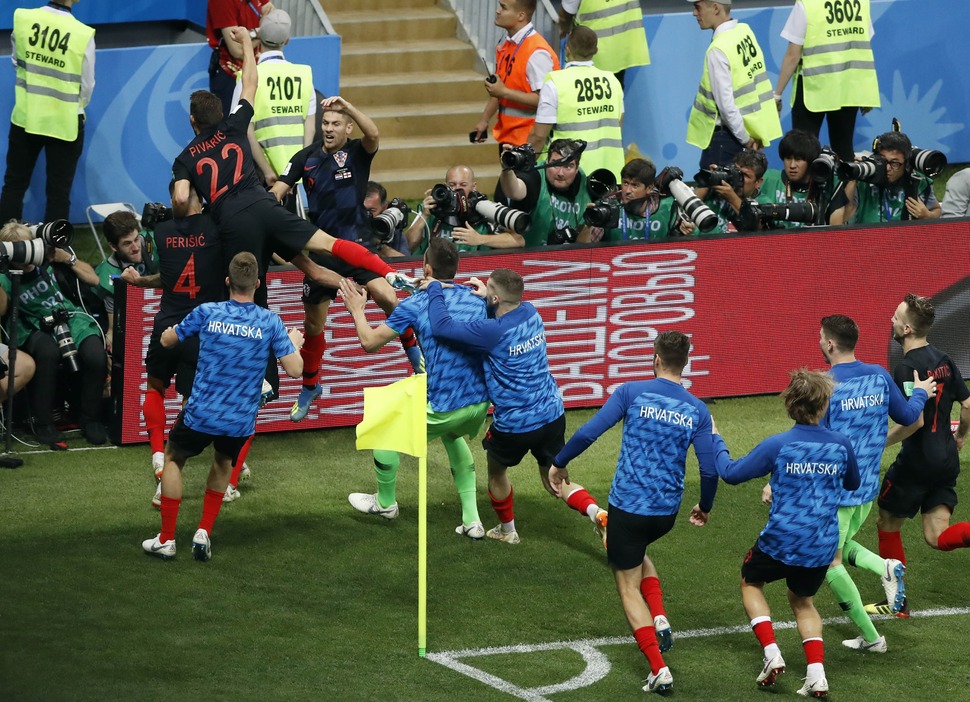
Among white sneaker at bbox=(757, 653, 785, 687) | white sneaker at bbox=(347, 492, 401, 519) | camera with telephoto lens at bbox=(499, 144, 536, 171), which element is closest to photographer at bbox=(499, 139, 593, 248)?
camera with telephoto lens at bbox=(499, 144, 536, 171)

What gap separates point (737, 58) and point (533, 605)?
6.40m

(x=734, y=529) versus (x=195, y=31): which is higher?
(x=195, y=31)

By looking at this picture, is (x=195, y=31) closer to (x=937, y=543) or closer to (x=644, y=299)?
(x=644, y=299)

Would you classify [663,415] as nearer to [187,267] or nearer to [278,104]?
[187,267]

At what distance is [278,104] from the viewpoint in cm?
1309

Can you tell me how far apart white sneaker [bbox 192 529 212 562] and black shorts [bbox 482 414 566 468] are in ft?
5.61

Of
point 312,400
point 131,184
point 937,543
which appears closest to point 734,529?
point 937,543

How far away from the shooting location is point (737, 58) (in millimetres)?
13562

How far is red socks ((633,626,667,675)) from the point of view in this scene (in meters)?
7.62

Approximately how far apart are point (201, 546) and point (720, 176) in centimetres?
519

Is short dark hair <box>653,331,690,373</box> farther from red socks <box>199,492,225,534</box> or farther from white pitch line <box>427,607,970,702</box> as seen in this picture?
red socks <box>199,492,225,534</box>

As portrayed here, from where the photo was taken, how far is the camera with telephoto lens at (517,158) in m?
11.2

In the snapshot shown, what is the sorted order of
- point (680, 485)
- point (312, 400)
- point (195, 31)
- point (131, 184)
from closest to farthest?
point (680, 485), point (312, 400), point (131, 184), point (195, 31)

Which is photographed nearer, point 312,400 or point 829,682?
point 829,682
